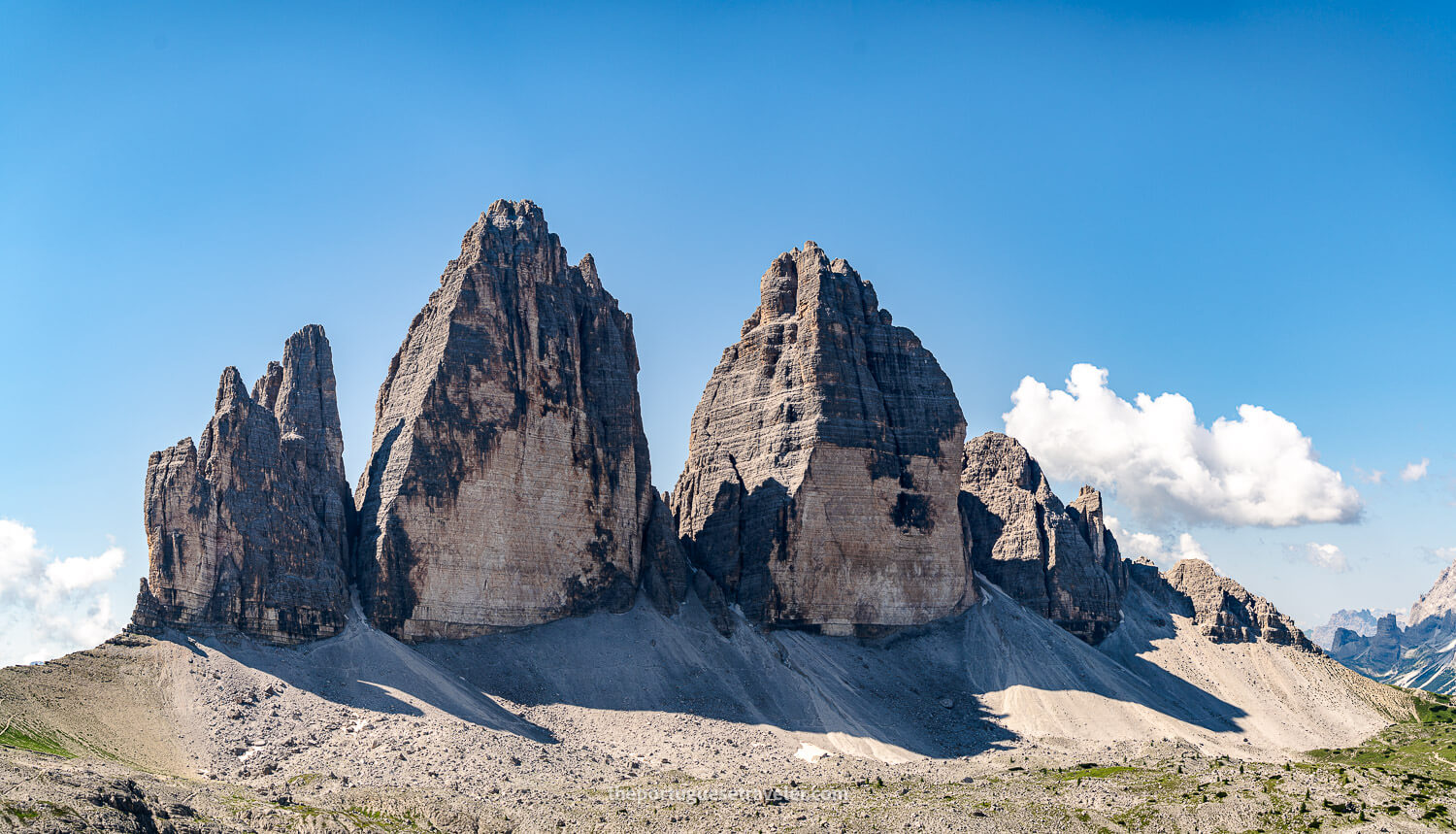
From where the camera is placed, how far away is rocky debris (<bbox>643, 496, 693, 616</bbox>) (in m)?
121

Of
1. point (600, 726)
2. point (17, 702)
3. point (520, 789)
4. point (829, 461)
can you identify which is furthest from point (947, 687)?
point (17, 702)

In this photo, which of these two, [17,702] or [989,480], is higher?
[989,480]

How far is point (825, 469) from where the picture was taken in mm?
131625

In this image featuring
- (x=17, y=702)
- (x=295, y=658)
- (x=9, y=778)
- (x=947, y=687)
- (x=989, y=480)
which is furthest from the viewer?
(x=989, y=480)

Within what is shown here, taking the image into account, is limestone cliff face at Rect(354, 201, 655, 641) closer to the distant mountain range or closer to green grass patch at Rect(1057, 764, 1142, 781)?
the distant mountain range

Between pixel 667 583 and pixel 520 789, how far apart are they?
40948 mm

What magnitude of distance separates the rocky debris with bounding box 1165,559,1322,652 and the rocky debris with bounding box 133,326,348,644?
105 m

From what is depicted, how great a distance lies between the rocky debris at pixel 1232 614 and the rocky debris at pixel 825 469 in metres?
39.4

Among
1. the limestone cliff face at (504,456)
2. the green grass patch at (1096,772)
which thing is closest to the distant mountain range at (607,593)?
the limestone cliff face at (504,456)

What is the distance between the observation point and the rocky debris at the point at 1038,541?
15125 centimetres

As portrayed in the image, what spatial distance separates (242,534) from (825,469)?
56.7 meters

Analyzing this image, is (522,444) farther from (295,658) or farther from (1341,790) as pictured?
(1341,790)

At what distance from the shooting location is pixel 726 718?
105812mm

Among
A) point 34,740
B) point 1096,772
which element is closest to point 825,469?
point 1096,772
